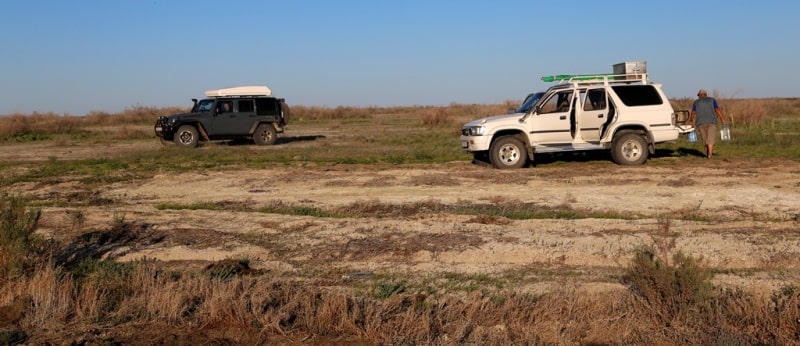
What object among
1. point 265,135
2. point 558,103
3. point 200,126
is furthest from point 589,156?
point 200,126

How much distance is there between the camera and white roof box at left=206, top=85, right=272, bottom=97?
25909mm

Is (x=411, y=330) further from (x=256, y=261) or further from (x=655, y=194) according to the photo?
(x=655, y=194)

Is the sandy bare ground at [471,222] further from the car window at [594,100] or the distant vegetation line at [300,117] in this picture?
the distant vegetation line at [300,117]

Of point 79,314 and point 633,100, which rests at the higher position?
point 633,100

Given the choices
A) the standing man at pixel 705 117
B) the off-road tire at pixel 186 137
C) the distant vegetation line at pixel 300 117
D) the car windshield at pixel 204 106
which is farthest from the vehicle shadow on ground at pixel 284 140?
the standing man at pixel 705 117

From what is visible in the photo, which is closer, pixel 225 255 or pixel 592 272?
pixel 592 272

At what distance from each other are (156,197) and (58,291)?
22.7 feet

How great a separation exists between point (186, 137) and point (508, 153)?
12.8 metres

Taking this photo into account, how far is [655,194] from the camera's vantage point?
12344 mm

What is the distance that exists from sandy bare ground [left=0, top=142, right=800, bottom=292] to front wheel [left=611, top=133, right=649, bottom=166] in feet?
0.95

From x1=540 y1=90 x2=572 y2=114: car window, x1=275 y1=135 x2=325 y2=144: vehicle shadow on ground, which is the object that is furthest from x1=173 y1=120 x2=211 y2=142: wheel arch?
x1=540 y1=90 x2=572 y2=114: car window

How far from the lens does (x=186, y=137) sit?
25344mm

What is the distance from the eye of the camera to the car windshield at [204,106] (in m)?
25.7

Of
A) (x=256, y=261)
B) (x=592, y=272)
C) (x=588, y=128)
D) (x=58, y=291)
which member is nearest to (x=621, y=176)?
(x=588, y=128)
